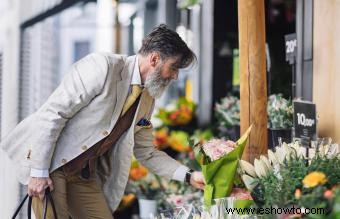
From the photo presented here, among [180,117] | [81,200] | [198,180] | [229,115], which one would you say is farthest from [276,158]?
[180,117]

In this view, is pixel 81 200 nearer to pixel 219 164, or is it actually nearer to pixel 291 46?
pixel 219 164

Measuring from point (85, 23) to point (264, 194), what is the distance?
508 inches

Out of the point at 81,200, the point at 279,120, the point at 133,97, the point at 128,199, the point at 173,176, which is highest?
the point at 133,97

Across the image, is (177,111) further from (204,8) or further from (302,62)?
(302,62)

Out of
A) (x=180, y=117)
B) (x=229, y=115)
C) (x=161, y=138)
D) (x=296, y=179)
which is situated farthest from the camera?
(x=180, y=117)

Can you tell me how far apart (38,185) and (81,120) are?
0.36 meters

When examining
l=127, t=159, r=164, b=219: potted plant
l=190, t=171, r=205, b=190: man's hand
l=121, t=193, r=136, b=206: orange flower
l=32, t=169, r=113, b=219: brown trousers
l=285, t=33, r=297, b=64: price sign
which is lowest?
l=121, t=193, r=136, b=206: orange flower

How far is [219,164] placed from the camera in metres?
2.98

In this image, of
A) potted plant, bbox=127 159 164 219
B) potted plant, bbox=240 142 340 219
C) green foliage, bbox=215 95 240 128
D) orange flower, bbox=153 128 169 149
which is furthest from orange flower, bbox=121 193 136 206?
potted plant, bbox=240 142 340 219

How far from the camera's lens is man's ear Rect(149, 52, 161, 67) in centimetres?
315

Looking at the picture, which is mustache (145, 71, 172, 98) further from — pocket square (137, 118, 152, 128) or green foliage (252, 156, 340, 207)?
green foliage (252, 156, 340, 207)

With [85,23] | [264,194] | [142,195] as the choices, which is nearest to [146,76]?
[264,194]

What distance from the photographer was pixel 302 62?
12.4 feet

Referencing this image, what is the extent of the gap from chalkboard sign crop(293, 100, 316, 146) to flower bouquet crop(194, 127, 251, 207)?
22 cm
